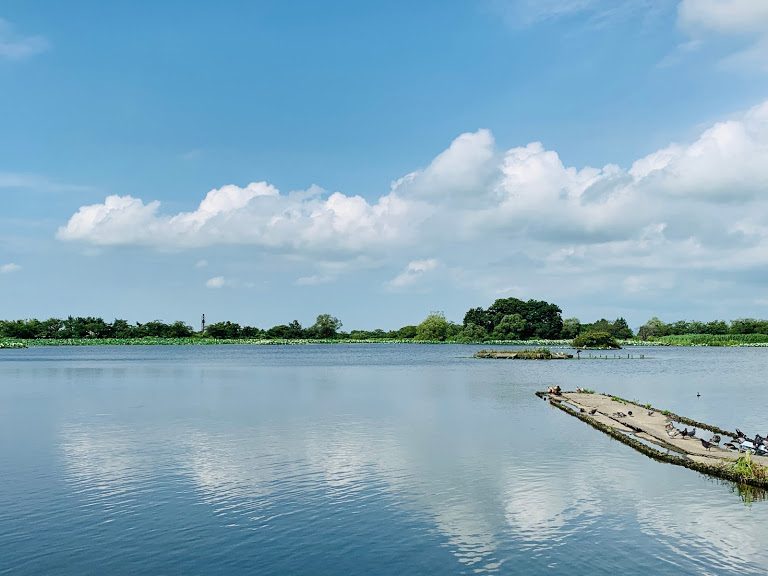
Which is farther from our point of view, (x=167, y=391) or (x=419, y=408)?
(x=167, y=391)

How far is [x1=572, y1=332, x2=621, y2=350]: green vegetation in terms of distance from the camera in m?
192

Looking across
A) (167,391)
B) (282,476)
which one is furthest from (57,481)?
(167,391)

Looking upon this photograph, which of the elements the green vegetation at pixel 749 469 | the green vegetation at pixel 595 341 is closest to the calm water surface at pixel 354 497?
the green vegetation at pixel 749 469

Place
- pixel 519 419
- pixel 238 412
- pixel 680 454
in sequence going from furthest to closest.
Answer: pixel 238 412, pixel 519 419, pixel 680 454

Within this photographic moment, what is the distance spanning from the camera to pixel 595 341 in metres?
195

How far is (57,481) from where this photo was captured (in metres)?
28.3

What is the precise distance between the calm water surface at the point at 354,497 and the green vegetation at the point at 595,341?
143m

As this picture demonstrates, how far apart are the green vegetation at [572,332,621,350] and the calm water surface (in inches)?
5627

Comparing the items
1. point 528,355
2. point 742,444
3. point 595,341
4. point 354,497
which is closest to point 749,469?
point 742,444

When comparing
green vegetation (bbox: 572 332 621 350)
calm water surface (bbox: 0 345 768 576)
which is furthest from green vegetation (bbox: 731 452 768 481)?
green vegetation (bbox: 572 332 621 350)

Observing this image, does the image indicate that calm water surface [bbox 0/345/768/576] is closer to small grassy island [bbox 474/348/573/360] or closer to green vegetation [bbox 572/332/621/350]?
small grassy island [bbox 474/348/573/360]

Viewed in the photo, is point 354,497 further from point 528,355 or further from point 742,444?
point 528,355

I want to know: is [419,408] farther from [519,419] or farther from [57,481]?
[57,481]

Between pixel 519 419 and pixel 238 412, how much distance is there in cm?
2196
